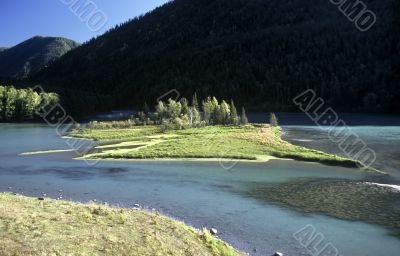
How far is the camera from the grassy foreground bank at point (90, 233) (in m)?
23.4

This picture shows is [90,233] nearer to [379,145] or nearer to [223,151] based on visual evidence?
[223,151]

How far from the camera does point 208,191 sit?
176ft

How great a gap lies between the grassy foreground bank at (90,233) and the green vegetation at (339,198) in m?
16.6

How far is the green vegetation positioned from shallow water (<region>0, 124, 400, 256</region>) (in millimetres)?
1887

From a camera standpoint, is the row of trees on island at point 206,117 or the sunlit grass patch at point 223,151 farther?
the row of trees on island at point 206,117

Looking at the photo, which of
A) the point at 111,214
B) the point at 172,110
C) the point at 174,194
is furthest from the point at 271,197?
the point at 172,110

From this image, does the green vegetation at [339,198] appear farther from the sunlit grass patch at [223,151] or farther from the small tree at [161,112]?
the small tree at [161,112]

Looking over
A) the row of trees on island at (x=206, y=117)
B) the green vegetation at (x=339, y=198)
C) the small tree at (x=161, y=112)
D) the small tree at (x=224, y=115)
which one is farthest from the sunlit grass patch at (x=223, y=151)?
the small tree at (x=161, y=112)

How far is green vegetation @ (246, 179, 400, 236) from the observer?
4138 cm

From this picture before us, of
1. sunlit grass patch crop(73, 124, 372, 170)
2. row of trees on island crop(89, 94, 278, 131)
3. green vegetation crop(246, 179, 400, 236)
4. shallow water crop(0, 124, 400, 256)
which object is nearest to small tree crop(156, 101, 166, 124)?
row of trees on island crop(89, 94, 278, 131)

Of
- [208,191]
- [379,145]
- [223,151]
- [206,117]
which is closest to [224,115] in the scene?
[206,117]

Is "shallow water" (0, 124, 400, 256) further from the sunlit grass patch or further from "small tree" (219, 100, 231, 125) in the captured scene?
"small tree" (219, 100, 231, 125)

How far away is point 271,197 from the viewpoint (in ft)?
162

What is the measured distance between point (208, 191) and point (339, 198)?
582 inches
